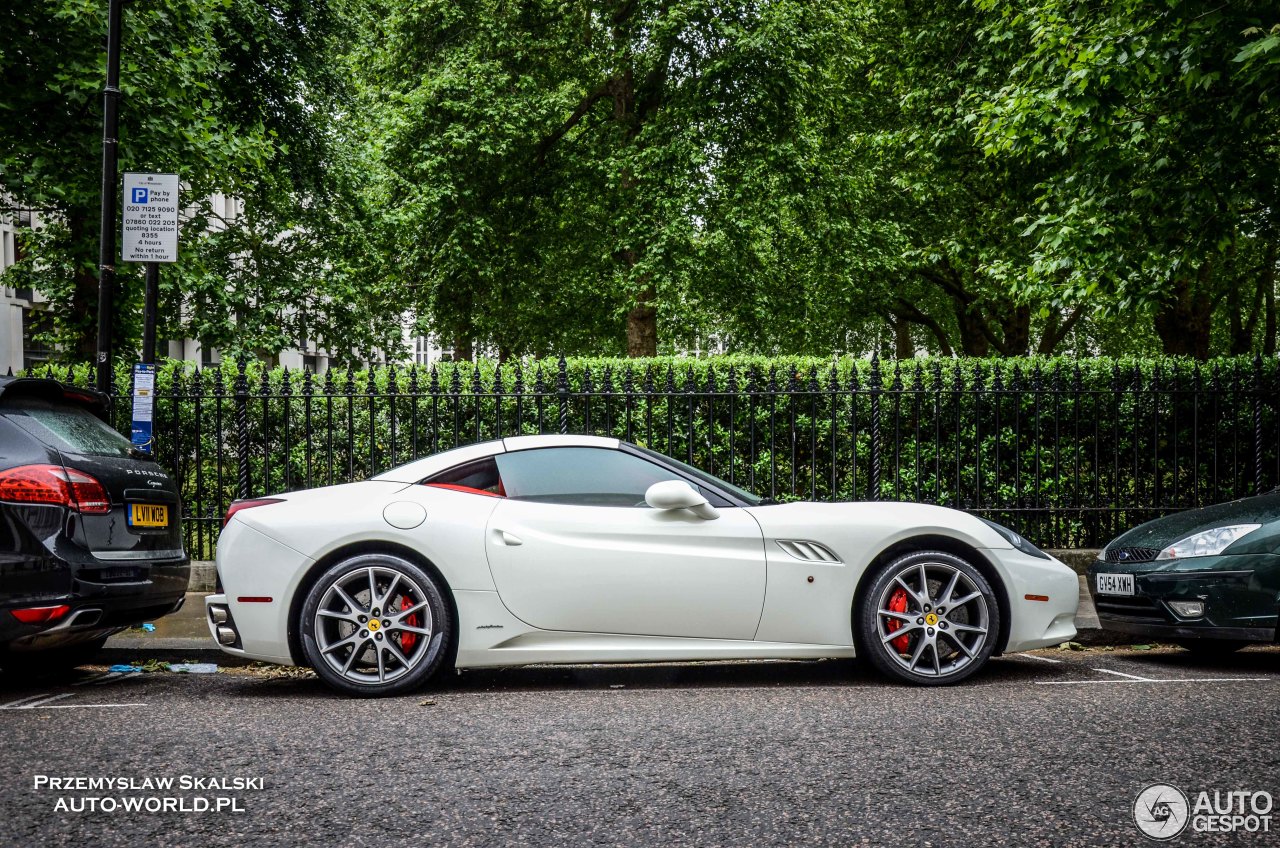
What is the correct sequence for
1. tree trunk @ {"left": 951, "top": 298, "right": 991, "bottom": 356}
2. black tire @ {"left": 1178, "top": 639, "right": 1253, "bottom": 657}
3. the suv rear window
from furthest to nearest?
1. tree trunk @ {"left": 951, "top": 298, "right": 991, "bottom": 356}
2. black tire @ {"left": 1178, "top": 639, "right": 1253, "bottom": 657}
3. the suv rear window

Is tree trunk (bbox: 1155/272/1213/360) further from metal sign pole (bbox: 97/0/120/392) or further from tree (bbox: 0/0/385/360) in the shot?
metal sign pole (bbox: 97/0/120/392)

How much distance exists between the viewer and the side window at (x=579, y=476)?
223 inches

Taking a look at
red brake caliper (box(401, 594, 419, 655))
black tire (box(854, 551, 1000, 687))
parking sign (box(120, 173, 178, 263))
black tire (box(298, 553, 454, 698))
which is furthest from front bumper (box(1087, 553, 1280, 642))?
parking sign (box(120, 173, 178, 263))

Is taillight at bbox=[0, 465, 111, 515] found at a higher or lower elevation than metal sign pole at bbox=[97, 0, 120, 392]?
lower

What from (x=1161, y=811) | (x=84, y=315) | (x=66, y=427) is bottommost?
(x=1161, y=811)

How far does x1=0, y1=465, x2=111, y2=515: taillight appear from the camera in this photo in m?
5.06

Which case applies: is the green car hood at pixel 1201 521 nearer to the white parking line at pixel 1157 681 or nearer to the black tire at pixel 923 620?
the white parking line at pixel 1157 681

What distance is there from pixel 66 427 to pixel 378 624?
1968mm

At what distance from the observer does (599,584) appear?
538 centimetres

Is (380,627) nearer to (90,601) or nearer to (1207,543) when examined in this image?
(90,601)

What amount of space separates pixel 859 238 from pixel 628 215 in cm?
512

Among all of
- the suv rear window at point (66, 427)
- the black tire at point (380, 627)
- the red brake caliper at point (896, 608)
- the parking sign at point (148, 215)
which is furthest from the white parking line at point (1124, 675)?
the parking sign at point (148, 215)

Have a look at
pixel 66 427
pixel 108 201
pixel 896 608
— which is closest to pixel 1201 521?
pixel 896 608

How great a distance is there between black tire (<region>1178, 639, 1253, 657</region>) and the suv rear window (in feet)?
20.8
